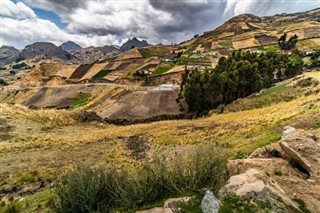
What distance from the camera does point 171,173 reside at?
1021cm

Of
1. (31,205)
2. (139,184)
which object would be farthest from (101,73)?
(139,184)

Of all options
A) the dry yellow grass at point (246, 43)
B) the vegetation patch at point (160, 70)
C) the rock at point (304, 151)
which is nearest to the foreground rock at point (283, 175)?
the rock at point (304, 151)

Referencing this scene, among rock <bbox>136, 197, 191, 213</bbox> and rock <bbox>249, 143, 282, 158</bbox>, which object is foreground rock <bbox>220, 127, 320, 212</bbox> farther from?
rock <bbox>136, 197, 191, 213</bbox>

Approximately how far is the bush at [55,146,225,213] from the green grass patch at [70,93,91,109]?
7899cm

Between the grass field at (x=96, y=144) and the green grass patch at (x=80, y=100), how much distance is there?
38.1 metres

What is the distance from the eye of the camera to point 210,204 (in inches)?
318

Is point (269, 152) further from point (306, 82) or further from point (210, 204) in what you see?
point (306, 82)

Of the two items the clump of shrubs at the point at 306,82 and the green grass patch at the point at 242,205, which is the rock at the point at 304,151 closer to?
the green grass patch at the point at 242,205

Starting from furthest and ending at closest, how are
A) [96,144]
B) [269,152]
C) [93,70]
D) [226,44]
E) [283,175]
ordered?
1. [226,44]
2. [93,70]
3. [96,144]
4. [269,152]
5. [283,175]

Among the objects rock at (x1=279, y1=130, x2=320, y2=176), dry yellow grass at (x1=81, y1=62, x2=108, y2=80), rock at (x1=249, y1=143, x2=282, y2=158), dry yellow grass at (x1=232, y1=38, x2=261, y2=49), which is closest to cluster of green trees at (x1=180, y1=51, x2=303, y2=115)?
rock at (x1=249, y1=143, x2=282, y2=158)

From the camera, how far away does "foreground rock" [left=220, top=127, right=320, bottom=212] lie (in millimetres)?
8875

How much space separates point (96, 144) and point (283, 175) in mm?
25689

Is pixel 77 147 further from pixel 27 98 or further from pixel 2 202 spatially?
pixel 27 98

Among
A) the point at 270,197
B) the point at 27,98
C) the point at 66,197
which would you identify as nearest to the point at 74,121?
the point at 66,197
